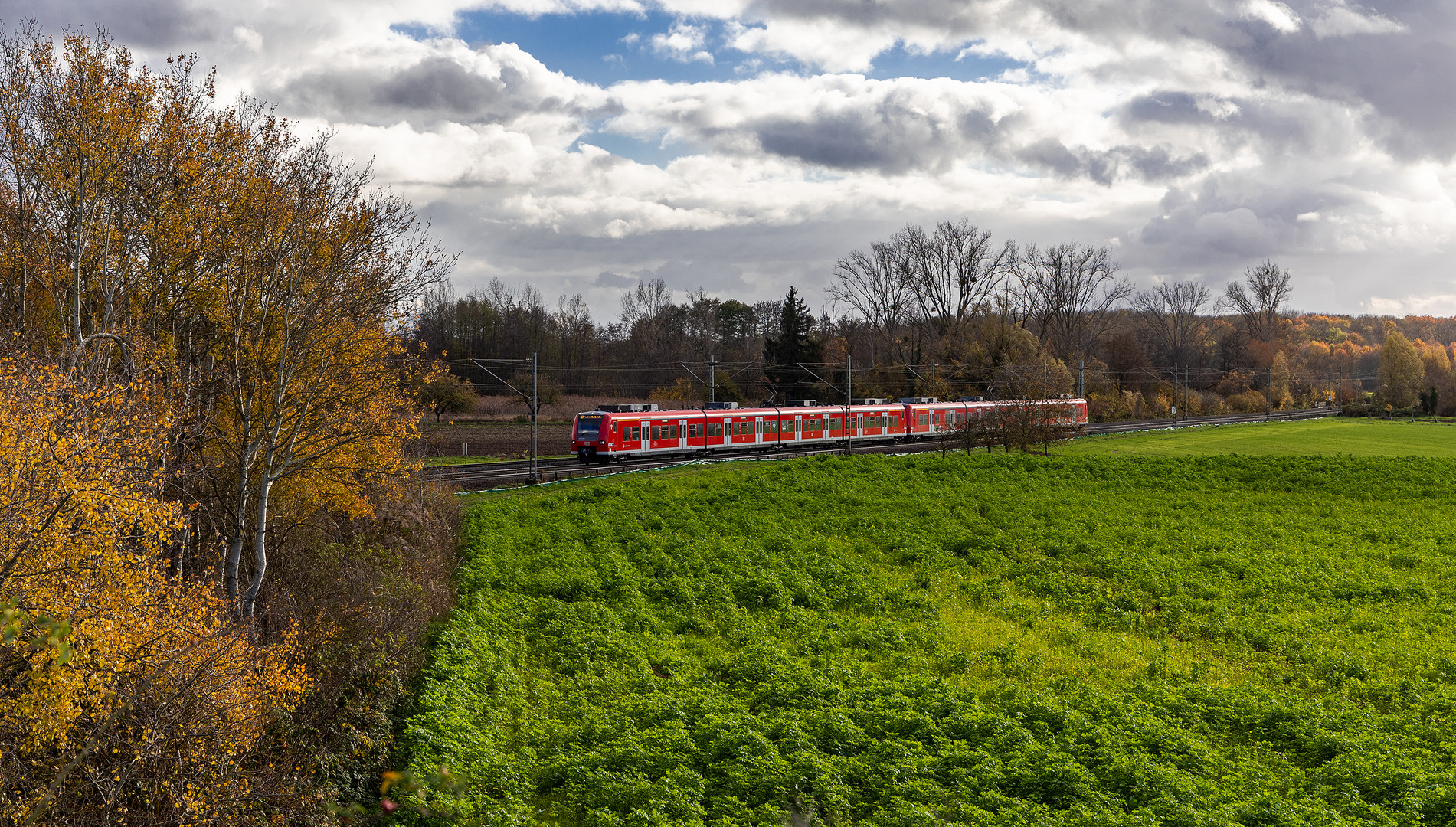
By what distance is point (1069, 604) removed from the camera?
22.6m

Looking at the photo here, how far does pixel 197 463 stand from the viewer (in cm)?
2091

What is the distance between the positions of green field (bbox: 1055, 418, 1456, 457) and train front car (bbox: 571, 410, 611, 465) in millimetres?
22506

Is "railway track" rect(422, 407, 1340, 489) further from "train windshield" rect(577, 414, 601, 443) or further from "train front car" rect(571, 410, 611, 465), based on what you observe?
"train windshield" rect(577, 414, 601, 443)

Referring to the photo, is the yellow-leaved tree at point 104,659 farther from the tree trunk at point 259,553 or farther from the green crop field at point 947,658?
the tree trunk at point 259,553

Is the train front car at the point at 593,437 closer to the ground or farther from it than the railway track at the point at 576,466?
farther from it

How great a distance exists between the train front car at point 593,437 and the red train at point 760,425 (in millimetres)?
35

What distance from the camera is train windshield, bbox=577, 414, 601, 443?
41.9 m

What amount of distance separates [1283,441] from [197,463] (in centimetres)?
5634

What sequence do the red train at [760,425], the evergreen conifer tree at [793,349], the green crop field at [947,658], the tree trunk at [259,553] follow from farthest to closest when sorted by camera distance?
the evergreen conifer tree at [793,349] < the red train at [760,425] < the tree trunk at [259,553] < the green crop field at [947,658]

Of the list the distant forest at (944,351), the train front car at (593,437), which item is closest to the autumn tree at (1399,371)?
the distant forest at (944,351)

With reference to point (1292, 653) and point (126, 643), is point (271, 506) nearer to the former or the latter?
point (126, 643)

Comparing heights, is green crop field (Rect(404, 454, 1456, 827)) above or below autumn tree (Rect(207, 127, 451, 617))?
below

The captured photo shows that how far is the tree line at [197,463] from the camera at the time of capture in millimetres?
11445

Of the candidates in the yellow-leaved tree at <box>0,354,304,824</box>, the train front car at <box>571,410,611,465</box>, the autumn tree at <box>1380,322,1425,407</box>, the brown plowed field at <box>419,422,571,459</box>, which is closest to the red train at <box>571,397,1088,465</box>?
the train front car at <box>571,410,611,465</box>
